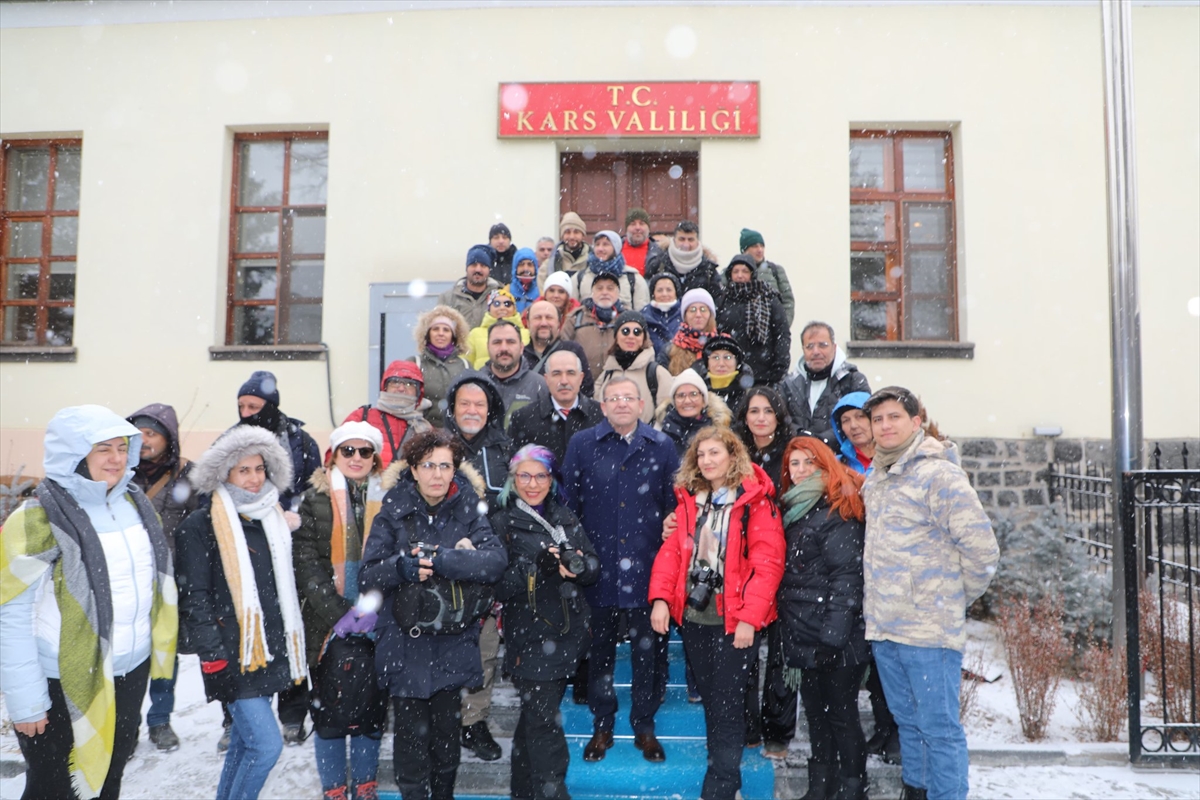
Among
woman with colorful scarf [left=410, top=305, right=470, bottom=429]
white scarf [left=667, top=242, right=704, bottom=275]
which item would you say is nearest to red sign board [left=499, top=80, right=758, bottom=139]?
white scarf [left=667, top=242, right=704, bottom=275]

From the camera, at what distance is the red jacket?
3.47 m

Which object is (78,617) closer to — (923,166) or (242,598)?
(242,598)

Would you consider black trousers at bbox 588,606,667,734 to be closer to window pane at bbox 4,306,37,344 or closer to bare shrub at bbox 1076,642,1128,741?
bare shrub at bbox 1076,642,1128,741

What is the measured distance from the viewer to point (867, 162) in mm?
9000

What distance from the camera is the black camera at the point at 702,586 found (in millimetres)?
3473

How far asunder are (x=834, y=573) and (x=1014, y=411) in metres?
6.05

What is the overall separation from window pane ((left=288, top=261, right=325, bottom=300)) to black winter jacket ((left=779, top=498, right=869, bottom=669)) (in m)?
7.40

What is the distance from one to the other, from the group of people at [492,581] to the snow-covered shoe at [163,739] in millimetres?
24

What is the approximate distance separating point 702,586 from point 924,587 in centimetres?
98

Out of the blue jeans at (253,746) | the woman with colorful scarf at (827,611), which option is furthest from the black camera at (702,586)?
the blue jeans at (253,746)

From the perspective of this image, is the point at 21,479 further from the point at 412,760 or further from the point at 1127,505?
the point at 1127,505

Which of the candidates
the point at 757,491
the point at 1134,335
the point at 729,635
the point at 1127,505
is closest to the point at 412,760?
the point at 729,635

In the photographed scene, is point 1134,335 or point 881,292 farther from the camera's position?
point 881,292

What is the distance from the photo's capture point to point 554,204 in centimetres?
880
